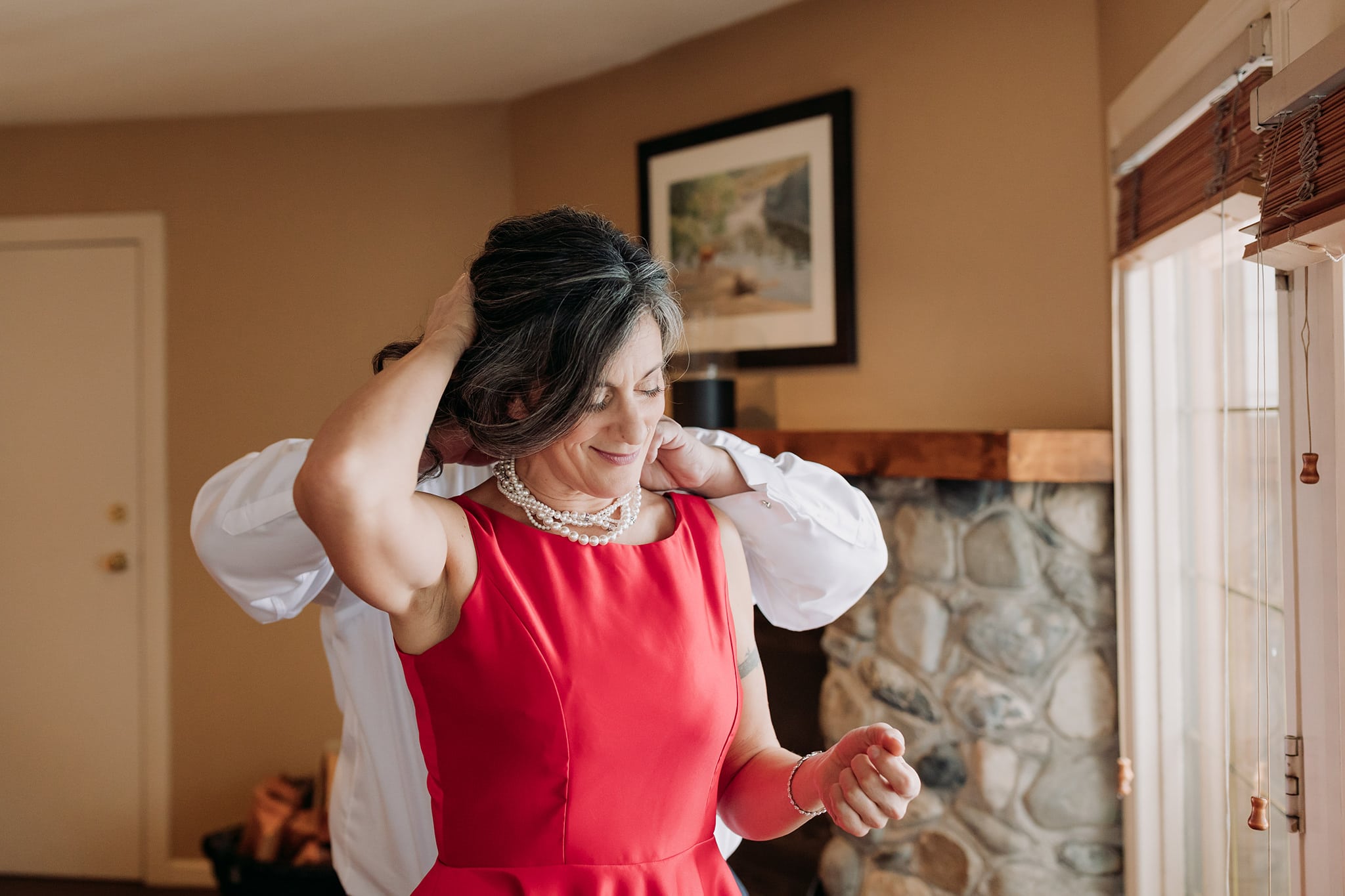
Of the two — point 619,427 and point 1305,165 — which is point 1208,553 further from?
point 619,427

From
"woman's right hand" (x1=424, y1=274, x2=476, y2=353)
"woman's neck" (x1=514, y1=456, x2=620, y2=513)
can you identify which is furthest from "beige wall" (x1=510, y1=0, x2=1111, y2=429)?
"woman's right hand" (x1=424, y1=274, x2=476, y2=353)

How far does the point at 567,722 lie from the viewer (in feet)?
3.49

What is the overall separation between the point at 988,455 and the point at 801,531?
0.89m

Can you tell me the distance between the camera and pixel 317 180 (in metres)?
3.62

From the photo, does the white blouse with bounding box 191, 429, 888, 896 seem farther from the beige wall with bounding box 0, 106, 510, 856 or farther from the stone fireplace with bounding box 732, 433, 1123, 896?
the beige wall with bounding box 0, 106, 510, 856

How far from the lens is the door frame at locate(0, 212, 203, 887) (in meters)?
3.62

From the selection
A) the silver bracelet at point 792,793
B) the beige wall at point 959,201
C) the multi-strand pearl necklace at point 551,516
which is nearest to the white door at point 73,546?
the beige wall at point 959,201

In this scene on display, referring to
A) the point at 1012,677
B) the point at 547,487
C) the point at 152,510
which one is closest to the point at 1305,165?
the point at 547,487

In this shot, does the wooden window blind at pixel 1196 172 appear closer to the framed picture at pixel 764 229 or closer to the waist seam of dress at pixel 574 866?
the framed picture at pixel 764 229

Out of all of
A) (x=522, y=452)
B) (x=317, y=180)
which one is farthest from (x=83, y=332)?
(x=522, y=452)

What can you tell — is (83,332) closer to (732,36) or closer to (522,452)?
(732,36)

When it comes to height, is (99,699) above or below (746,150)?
below

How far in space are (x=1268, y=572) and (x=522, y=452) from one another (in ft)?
4.25

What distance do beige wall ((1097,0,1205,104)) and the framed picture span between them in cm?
67
